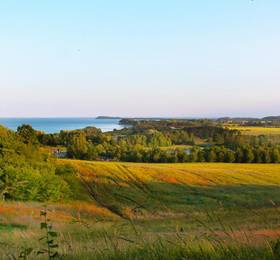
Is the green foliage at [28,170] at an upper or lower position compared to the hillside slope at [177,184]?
upper

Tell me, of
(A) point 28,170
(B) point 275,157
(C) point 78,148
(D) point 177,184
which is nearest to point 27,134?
(A) point 28,170

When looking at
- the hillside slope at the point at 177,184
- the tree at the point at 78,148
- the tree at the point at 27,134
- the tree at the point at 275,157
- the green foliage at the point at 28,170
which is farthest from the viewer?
the tree at the point at 78,148

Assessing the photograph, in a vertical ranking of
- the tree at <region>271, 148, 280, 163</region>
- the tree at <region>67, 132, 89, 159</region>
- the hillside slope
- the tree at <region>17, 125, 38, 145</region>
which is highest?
the tree at <region>17, 125, 38, 145</region>

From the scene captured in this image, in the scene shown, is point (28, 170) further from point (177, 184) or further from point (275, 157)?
point (275, 157)

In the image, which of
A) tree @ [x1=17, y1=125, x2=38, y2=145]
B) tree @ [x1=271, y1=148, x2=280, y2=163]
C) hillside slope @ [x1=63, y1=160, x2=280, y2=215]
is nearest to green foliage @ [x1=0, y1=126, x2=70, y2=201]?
tree @ [x1=17, y1=125, x2=38, y2=145]

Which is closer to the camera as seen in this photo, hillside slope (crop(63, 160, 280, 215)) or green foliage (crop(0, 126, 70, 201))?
green foliage (crop(0, 126, 70, 201))

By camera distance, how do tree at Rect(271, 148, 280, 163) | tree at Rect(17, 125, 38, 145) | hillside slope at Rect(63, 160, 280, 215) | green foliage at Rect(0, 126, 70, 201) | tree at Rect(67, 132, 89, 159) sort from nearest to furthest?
green foliage at Rect(0, 126, 70, 201)
hillside slope at Rect(63, 160, 280, 215)
tree at Rect(17, 125, 38, 145)
tree at Rect(271, 148, 280, 163)
tree at Rect(67, 132, 89, 159)

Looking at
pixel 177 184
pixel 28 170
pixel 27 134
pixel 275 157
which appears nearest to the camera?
pixel 28 170

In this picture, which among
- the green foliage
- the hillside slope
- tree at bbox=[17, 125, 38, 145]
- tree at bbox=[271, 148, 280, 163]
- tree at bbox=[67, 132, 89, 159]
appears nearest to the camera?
the green foliage

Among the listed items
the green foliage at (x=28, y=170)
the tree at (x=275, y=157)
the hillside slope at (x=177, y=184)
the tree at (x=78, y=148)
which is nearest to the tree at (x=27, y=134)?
the green foliage at (x=28, y=170)

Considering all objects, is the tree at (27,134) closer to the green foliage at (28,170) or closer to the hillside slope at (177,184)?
the green foliage at (28,170)

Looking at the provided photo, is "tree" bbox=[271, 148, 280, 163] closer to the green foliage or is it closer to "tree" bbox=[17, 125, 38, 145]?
the green foliage

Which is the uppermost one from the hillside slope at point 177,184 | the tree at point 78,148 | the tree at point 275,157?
the tree at point 78,148

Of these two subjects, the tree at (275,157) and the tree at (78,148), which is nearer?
the tree at (275,157)
